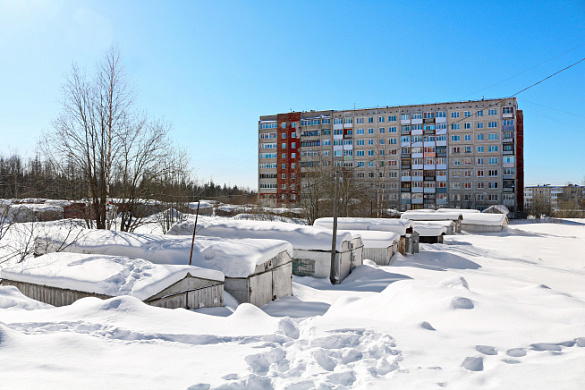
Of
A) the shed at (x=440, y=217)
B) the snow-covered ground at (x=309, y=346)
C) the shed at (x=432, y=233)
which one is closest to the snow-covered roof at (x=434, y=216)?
the shed at (x=440, y=217)

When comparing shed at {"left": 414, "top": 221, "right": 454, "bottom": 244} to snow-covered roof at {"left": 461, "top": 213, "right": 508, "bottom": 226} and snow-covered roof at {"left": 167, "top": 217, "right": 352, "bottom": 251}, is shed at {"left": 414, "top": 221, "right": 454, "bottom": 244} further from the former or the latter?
snow-covered roof at {"left": 167, "top": 217, "right": 352, "bottom": 251}

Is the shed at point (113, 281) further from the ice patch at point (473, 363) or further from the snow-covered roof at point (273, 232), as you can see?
the ice patch at point (473, 363)

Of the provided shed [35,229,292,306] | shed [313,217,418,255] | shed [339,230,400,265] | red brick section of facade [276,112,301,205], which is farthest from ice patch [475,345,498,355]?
red brick section of facade [276,112,301,205]

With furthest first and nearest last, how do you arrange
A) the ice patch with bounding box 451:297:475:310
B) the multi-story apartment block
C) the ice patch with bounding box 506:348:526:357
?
the multi-story apartment block < the ice patch with bounding box 451:297:475:310 < the ice patch with bounding box 506:348:526:357

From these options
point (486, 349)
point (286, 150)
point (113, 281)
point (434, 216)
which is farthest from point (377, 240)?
point (286, 150)

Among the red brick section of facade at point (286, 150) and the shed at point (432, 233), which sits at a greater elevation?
the red brick section of facade at point (286, 150)

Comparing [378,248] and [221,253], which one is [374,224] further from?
[221,253]

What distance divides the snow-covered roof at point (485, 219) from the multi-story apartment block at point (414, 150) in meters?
14.7

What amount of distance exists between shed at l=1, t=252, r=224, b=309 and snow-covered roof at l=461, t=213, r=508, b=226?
4220cm

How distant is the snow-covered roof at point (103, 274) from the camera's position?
9.37 m

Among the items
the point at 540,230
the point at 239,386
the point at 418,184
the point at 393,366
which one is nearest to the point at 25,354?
the point at 239,386

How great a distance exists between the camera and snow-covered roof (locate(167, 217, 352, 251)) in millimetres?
18172

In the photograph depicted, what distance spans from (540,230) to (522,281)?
35.8 m

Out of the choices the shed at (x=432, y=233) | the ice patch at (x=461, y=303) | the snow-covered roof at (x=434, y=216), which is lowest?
the shed at (x=432, y=233)
